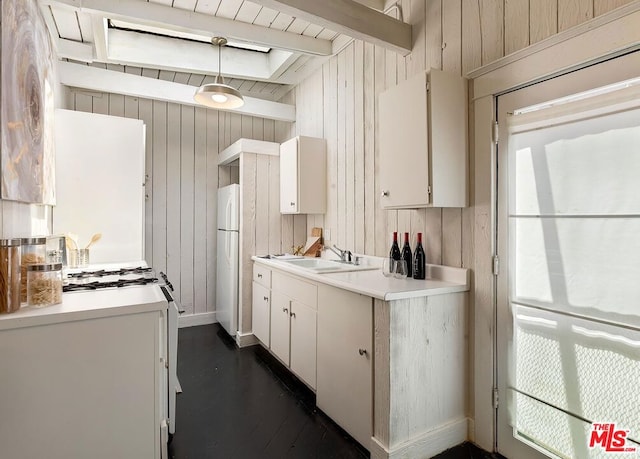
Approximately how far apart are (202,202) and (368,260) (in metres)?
2.34

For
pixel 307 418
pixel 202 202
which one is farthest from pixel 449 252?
pixel 202 202

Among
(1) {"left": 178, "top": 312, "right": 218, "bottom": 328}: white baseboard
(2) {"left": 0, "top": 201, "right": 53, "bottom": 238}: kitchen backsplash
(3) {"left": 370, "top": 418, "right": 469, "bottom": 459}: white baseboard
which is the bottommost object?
(3) {"left": 370, "top": 418, "right": 469, "bottom": 459}: white baseboard

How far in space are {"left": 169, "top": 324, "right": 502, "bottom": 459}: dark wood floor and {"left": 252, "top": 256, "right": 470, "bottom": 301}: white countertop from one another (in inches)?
34.4

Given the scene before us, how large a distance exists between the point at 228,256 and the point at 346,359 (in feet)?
6.80

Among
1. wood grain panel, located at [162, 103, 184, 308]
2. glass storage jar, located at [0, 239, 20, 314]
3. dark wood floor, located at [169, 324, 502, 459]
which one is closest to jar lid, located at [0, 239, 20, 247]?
glass storage jar, located at [0, 239, 20, 314]

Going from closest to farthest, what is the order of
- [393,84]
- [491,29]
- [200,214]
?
[491,29] → [393,84] → [200,214]

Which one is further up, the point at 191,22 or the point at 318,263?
the point at 191,22

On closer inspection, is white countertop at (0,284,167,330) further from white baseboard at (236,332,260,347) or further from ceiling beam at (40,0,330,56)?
white baseboard at (236,332,260,347)

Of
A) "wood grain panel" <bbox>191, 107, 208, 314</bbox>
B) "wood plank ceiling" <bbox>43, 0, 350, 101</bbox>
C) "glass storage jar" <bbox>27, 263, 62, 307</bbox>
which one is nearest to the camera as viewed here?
"glass storage jar" <bbox>27, 263, 62, 307</bbox>

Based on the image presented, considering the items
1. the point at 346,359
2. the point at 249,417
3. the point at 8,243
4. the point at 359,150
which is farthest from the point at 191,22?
the point at 249,417

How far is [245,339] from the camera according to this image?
348cm

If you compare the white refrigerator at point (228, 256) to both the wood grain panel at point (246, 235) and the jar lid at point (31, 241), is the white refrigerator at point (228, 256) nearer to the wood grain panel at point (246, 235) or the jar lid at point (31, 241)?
the wood grain panel at point (246, 235)

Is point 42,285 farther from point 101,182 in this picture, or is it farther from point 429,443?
point 429,443

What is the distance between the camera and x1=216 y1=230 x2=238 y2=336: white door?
359 centimetres
